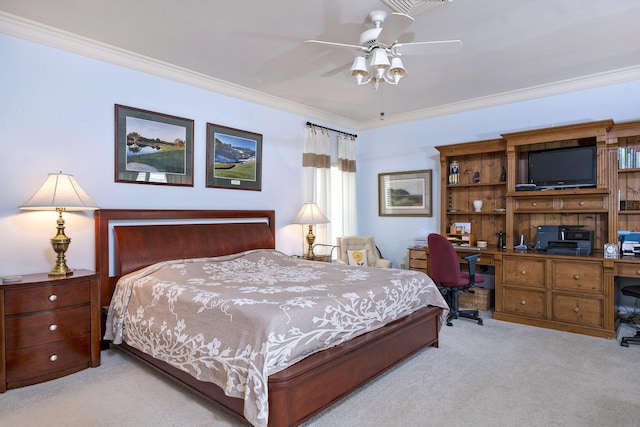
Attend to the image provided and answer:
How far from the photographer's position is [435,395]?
96.8 inches

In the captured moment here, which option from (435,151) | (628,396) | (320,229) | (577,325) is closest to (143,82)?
(320,229)

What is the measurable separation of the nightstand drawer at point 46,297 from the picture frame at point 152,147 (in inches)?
43.5

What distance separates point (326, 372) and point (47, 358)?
2091 mm

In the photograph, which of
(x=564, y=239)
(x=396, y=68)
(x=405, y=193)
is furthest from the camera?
(x=405, y=193)

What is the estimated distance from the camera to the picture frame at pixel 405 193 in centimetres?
543

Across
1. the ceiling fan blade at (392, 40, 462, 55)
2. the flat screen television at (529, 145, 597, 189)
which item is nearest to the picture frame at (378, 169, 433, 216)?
the flat screen television at (529, 145, 597, 189)

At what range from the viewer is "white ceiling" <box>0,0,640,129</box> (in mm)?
2721

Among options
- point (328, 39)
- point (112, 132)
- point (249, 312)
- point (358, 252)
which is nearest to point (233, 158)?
point (112, 132)

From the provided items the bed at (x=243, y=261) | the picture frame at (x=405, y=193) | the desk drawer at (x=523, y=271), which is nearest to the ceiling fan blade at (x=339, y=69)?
the bed at (x=243, y=261)

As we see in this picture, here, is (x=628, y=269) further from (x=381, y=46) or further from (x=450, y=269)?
(x=381, y=46)

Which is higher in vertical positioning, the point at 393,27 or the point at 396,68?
the point at 393,27

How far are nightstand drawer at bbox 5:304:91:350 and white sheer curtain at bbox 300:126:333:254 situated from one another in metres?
3.09

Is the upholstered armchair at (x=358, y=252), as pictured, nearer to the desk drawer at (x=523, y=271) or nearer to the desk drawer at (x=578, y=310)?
the desk drawer at (x=523, y=271)

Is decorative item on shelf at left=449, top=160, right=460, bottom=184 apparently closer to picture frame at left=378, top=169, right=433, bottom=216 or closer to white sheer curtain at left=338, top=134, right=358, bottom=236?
picture frame at left=378, top=169, right=433, bottom=216
